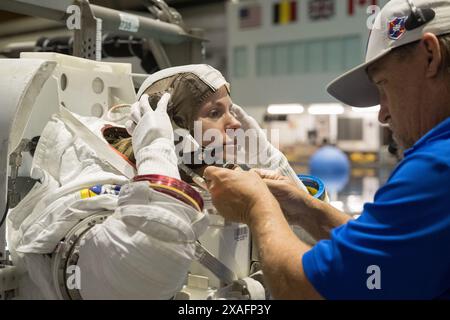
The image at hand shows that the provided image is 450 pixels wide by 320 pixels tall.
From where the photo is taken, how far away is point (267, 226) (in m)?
1.23

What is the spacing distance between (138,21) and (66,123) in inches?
46.1

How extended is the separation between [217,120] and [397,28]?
759mm

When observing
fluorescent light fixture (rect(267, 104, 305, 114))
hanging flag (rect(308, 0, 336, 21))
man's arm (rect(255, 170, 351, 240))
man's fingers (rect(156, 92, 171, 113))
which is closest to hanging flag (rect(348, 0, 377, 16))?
hanging flag (rect(308, 0, 336, 21))

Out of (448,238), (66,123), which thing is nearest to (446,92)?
(448,238)

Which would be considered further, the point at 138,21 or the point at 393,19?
the point at 138,21

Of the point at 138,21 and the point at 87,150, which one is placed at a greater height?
the point at 138,21

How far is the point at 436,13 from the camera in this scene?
3.88 feet

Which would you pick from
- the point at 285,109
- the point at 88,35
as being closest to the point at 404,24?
the point at 88,35

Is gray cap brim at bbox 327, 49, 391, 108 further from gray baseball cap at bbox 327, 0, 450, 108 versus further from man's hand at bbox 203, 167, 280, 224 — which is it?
man's hand at bbox 203, 167, 280, 224

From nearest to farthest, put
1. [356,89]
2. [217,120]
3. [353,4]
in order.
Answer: [356,89] → [217,120] → [353,4]

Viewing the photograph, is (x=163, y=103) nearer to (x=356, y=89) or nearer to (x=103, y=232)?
(x=103, y=232)

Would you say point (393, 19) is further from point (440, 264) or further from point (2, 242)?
point (2, 242)
